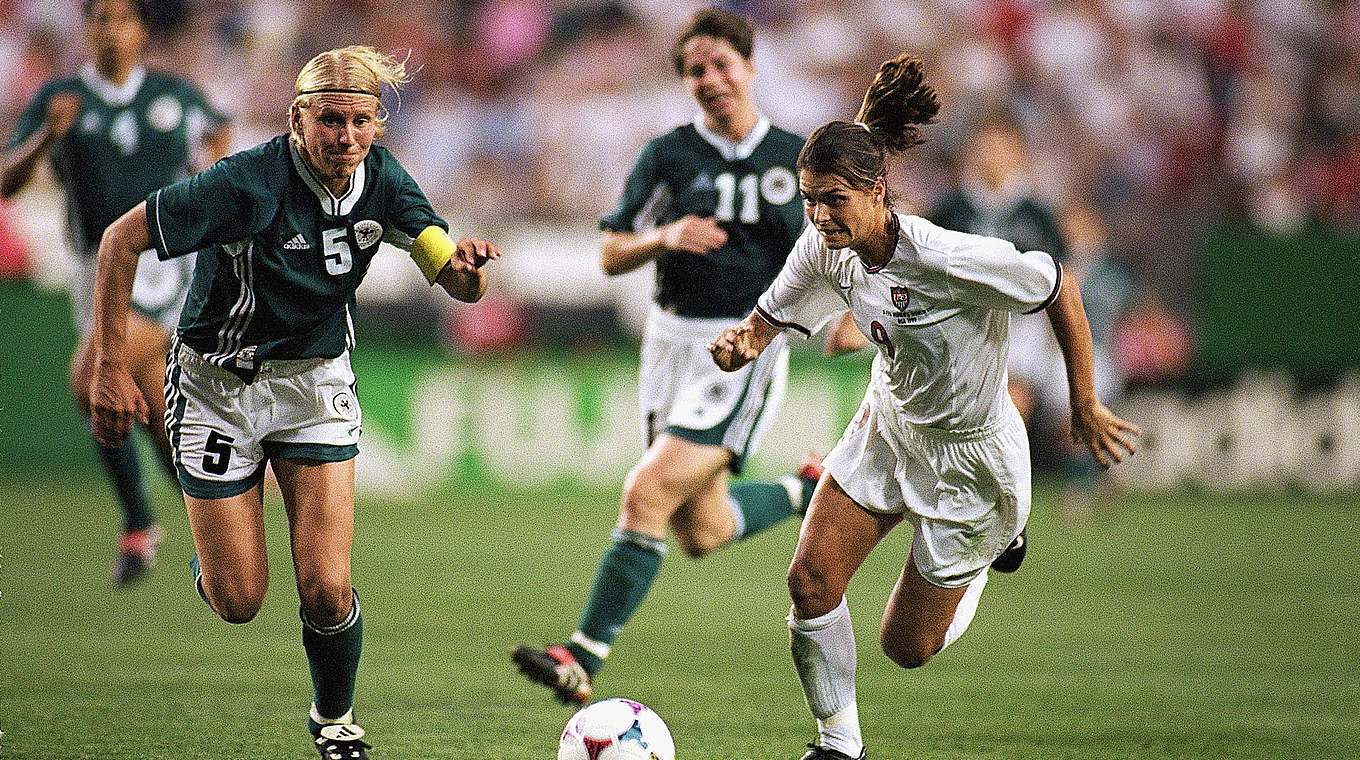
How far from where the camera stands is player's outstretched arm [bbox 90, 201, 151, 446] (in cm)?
386

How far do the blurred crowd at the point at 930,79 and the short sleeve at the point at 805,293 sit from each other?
28.0 feet

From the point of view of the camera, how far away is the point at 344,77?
383cm

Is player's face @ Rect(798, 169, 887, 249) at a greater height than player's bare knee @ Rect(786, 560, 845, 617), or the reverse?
player's face @ Rect(798, 169, 887, 249)

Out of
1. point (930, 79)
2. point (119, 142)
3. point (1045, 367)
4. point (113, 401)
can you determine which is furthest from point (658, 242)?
point (930, 79)

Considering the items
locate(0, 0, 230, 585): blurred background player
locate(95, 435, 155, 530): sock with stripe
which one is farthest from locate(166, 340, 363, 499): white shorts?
locate(95, 435, 155, 530): sock with stripe

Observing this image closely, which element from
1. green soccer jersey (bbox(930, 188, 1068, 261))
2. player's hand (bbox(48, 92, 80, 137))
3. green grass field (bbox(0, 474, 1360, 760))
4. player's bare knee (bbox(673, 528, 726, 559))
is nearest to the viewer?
green grass field (bbox(0, 474, 1360, 760))

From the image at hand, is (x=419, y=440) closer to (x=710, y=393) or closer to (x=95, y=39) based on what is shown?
(x=95, y=39)

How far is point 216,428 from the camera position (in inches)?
162

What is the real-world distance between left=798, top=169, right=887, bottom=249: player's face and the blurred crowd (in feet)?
29.2

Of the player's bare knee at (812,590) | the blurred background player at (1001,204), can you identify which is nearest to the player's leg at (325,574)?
the player's bare knee at (812,590)

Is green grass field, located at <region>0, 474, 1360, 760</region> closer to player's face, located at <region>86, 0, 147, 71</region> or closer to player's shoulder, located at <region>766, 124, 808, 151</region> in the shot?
player's shoulder, located at <region>766, 124, 808, 151</region>

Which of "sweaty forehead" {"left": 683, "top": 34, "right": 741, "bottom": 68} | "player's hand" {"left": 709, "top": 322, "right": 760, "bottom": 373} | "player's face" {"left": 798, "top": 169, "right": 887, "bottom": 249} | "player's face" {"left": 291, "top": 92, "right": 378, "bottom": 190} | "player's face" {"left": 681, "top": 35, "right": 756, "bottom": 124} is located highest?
"sweaty forehead" {"left": 683, "top": 34, "right": 741, "bottom": 68}

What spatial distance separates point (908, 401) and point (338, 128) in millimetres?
1660

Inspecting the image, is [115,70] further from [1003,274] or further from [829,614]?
[1003,274]
